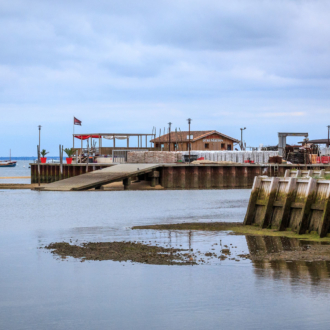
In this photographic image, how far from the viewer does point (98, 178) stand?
2186 inches

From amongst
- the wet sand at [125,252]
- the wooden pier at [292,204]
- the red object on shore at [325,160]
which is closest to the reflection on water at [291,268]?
the wooden pier at [292,204]

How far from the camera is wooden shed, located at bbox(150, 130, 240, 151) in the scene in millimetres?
91438

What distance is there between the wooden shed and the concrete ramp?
31144 mm

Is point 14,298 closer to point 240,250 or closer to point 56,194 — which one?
point 240,250

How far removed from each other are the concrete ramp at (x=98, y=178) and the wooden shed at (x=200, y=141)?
31.1m

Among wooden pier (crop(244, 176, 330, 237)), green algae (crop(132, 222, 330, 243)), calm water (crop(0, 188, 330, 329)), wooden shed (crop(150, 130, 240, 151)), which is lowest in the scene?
calm water (crop(0, 188, 330, 329))

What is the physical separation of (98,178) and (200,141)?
38619mm

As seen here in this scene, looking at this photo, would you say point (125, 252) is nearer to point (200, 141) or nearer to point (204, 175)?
point (204, 175)

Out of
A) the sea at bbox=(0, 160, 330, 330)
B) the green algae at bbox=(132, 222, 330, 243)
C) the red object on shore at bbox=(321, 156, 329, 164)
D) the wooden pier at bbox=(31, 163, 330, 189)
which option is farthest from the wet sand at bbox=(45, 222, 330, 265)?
the red object on shore at bbox=(321, 156, 329, 164)

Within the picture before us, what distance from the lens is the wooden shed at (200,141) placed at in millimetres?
91438

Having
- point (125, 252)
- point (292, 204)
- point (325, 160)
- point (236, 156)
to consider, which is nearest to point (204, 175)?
point (236, 156)

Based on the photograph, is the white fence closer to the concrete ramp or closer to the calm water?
the concrete ramp

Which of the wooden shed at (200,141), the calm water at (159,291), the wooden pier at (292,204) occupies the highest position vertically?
the wooden shed at (200,141)

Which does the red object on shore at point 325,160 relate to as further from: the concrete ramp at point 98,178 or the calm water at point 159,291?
the calm water at point 159,291
